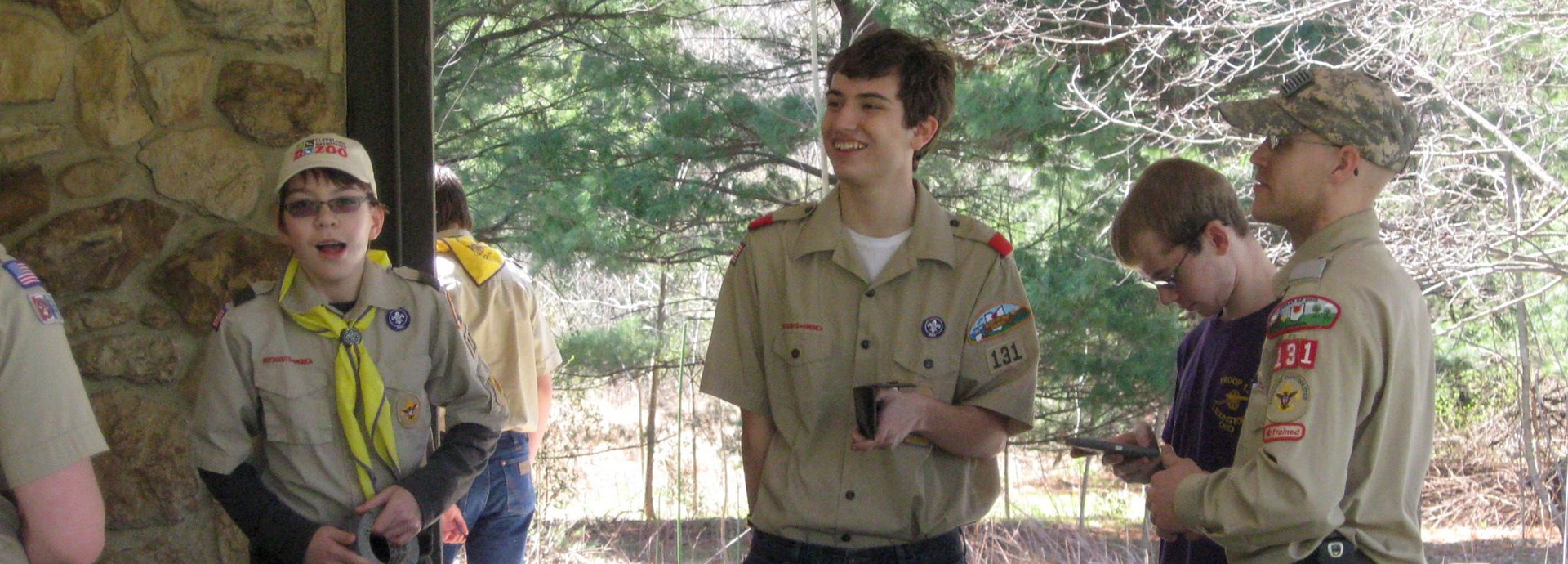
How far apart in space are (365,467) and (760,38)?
5.68m

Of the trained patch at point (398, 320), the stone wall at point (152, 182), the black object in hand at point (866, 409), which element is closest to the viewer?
the black object in hand at point (866, 409)

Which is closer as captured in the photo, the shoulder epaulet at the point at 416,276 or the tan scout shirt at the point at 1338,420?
the tan scout shirt at the point at 1338,420

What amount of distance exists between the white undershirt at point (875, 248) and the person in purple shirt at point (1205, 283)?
0.36 m

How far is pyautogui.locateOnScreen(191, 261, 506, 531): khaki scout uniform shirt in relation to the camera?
2027mm

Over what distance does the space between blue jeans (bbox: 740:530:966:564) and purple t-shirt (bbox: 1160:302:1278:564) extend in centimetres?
38

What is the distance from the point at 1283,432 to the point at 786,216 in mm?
929

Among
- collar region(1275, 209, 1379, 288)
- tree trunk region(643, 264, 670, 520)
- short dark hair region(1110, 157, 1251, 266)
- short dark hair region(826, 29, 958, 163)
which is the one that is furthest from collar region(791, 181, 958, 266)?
tree trunk region(643, 264, 670, 520)

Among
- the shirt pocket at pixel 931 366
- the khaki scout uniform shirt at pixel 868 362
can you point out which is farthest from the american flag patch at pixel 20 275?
the shirt pocket at pixel 931 366

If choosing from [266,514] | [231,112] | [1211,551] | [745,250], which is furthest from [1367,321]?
[231,112]

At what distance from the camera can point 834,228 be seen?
2.09 metres

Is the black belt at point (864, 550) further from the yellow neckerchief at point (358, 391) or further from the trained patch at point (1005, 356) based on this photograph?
the yellow neckerchief at point (358, 391)

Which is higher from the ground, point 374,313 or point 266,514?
point 374,313

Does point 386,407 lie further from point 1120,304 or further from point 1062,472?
point 1062,472

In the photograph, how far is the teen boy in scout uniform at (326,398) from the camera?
6.57 feet
